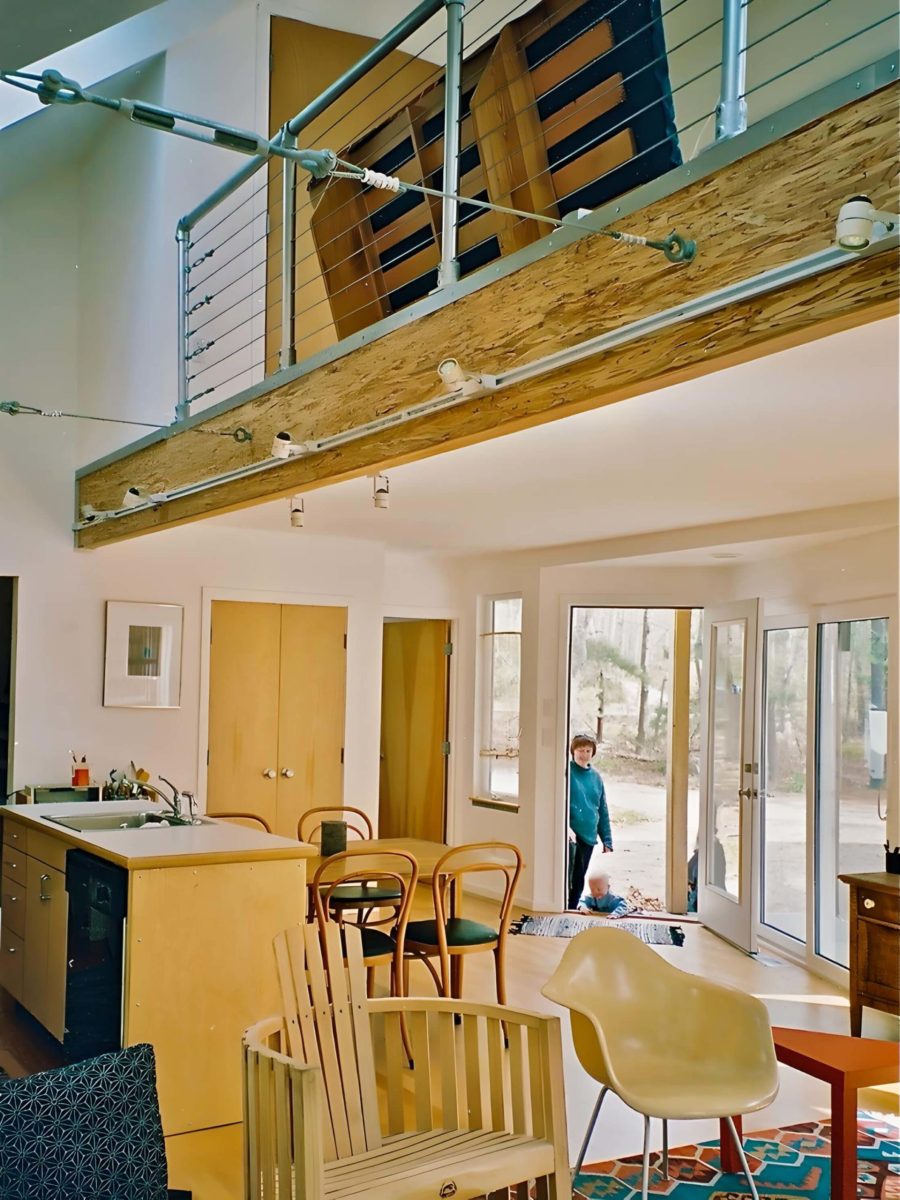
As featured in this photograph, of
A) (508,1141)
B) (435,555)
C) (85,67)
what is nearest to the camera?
(508,1141)

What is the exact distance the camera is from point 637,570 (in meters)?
7.87

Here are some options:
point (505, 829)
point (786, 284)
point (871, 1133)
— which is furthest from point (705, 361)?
point (505, 829)

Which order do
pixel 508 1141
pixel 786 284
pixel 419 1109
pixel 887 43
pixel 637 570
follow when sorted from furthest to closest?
1. pixel 637 570
2. pixel 887 43
3. pixel 419 1109
4. pixel 508 1141
5. pixel 786 284

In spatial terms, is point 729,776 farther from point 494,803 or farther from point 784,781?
point 494,803

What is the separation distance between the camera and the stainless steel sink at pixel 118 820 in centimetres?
505

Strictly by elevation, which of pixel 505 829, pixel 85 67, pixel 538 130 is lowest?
pixel 505 829

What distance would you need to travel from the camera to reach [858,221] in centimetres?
185

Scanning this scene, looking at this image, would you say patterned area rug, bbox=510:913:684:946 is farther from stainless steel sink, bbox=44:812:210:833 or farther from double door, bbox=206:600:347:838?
stainless steel sink, bbox=44:812:210:833

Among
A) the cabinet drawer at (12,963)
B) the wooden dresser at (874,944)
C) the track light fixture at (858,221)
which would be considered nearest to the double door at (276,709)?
the cabinet drawer at (12,963)

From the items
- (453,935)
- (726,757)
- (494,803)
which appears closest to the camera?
(453,935)

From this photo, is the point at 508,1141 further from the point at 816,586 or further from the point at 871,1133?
the point at 816,586

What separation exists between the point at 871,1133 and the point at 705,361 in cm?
300

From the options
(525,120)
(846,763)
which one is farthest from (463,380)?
(846,763)

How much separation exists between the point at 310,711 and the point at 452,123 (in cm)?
459
